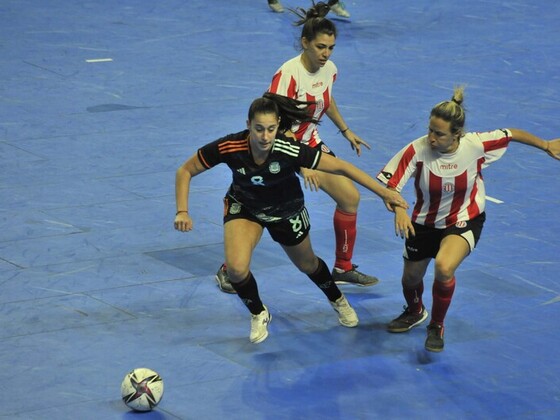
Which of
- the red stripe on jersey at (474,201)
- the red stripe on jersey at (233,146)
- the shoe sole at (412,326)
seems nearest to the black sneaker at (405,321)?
the shoe sole at (412,326)

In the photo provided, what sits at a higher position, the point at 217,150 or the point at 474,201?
the point at 217,150

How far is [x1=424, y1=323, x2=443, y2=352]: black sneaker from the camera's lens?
25.7 feet

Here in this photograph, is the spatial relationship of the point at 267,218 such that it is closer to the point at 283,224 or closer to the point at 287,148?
the point at 283,224

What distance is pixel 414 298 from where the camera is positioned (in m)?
8.20

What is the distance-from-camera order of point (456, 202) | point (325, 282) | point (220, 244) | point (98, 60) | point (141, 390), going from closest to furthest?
point (141, 390), point (456, 202), point (325, 282), point (220, 244), point (98, 60)

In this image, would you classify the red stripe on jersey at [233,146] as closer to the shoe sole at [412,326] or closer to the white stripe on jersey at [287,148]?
the white stripe on jersey at [287,148]

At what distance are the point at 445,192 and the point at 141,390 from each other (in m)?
2.63

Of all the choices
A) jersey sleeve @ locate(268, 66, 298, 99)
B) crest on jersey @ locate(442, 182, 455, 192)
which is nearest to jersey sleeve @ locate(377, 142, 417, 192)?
crest on jersey @ locate(442, 182, 455, 192)

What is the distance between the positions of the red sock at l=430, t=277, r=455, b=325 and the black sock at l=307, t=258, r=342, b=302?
2.58 feet

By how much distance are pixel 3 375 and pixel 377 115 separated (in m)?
7.44

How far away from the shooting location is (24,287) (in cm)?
874

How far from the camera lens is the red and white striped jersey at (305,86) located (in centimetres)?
880

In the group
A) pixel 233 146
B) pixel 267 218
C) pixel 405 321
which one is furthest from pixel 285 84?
pixel 405 321

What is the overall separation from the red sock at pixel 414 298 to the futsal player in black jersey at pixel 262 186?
0.75 m
